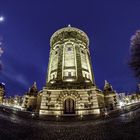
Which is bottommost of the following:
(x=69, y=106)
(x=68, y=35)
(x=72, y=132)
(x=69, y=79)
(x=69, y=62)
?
(x=72, y=132)

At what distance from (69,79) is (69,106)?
766 centimetres

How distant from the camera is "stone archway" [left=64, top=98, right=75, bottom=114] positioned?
33.7 metres

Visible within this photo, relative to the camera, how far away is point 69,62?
141 ft

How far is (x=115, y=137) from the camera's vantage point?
58.5 ft

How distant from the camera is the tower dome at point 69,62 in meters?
39.0

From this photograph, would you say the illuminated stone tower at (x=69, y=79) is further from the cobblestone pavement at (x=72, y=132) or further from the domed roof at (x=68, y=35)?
the cobblestone pavement at (x=72, y=132)

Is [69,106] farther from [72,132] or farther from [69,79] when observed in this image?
[72,132]

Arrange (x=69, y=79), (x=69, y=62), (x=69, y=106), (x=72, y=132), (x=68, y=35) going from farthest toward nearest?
(x=68, y=35)
(x=69, y=62)
(x=69, y=79)
(x=69, y=106)
(x=72, y=132)

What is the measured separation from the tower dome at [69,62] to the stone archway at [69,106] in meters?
2.52

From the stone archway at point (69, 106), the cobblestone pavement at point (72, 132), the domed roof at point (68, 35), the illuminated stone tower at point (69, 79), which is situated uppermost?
the domed roof at point (68, 35)

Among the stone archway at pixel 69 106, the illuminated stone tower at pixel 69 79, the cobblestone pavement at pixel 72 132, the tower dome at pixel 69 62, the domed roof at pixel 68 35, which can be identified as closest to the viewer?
the cobblestone pavement at pixel 72 132

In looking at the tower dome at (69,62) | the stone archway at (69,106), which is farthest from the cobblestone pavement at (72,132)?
the tower dome at (69,62)

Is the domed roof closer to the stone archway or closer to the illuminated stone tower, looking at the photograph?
the illuminated stone tower

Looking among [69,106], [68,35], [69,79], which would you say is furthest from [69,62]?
[69,106]
